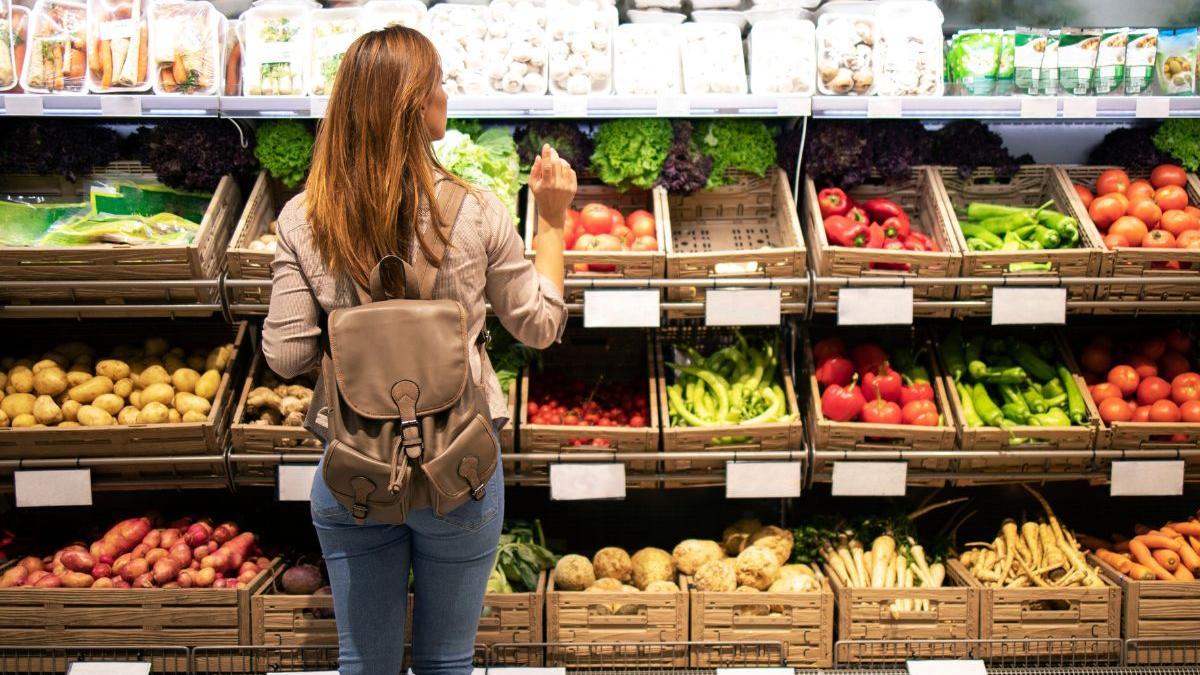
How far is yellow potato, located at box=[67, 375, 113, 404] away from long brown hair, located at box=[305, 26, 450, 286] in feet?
5.84

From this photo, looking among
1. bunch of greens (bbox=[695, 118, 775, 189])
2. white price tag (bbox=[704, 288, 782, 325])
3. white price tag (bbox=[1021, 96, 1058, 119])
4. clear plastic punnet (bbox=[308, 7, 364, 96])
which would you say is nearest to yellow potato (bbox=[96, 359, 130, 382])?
clear plastic punnet (bbox=[308, 7, 364, 96])

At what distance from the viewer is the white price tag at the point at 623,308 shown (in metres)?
3.17

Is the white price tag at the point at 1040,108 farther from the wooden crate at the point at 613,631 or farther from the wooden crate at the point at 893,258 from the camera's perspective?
the wooden crate at the point at 613,631

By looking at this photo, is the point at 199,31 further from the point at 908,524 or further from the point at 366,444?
the point at 908,524

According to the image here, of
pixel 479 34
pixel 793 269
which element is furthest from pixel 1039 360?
pixel 479 34

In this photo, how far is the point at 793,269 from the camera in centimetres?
322

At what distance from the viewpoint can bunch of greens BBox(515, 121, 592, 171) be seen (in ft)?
11.5

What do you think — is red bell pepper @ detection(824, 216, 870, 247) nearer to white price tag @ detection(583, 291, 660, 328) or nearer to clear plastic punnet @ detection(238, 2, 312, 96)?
white price tag @ detection(583, 291, 660, 328)

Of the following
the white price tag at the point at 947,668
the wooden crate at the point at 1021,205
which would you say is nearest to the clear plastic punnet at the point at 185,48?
the wooden crate at the point at 1021,205

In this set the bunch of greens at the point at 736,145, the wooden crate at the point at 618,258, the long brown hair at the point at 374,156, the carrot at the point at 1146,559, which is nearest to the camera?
the long brown hair at the point at 374,156

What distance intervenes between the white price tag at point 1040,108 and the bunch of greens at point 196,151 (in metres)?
2.49

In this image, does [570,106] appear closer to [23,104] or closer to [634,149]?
[634,149]

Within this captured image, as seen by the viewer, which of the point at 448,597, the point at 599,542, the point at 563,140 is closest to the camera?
the point at 448,597

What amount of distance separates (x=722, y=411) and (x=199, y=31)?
6.82 ft
